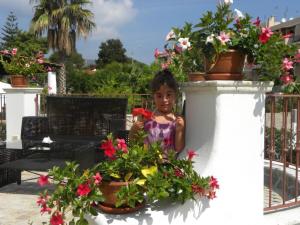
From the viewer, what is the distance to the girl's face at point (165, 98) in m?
2.75

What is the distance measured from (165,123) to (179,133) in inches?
5.2

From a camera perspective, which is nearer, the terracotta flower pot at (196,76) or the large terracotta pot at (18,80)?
the terracotta flower pot at (196,76)

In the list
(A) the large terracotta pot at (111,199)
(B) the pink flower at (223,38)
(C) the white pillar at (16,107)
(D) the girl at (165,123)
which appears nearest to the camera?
(A) the large terracotta pot at (111,199)

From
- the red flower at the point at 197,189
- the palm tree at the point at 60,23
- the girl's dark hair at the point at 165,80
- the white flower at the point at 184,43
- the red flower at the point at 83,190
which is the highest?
the palm tree at the point at 60,23

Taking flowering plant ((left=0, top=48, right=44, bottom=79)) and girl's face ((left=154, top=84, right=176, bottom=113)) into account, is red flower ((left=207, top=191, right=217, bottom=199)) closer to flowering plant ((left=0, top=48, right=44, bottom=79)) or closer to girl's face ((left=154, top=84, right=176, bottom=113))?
girl's face ((left=154, top=84, right=176, bottom=113))

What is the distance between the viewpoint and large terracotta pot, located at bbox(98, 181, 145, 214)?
2207mm

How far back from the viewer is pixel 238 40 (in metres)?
2.38

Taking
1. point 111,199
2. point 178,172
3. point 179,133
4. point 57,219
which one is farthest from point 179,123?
point 57,219

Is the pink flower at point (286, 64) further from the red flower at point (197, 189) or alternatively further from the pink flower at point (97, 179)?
the pink flower at point (97, 179)

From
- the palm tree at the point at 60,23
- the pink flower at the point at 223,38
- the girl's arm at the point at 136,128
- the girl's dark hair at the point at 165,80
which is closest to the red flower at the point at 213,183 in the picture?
the girl's arm at the point at 136,128

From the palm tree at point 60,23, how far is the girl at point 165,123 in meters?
22.6

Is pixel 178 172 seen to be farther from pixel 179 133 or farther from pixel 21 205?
pixel 21 205

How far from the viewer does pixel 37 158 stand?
474 centimetres

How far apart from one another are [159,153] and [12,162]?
8.91ft
